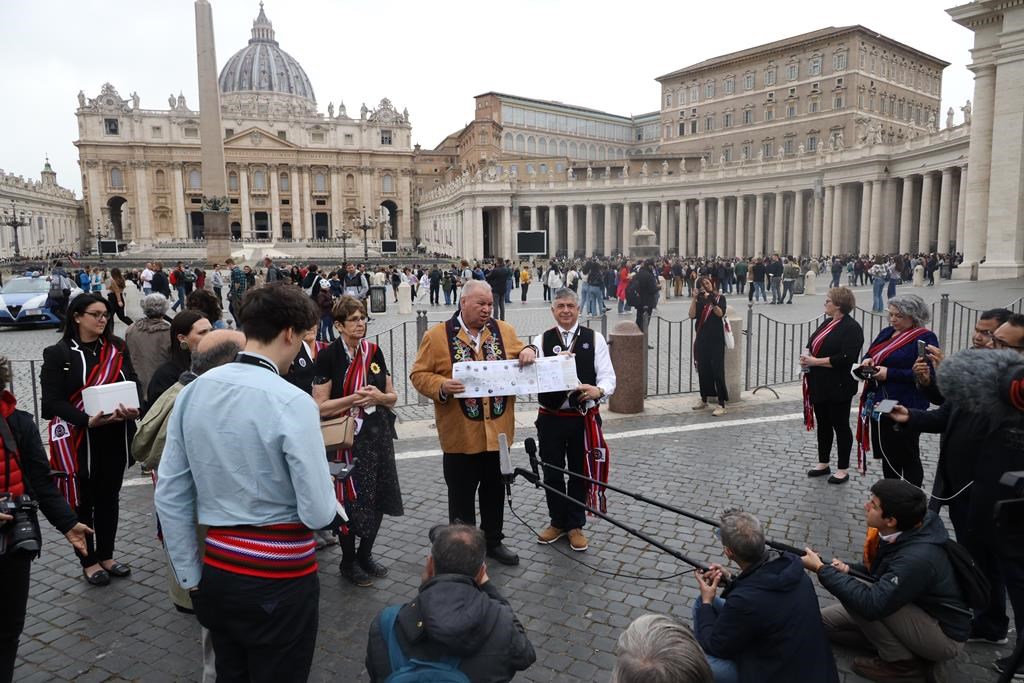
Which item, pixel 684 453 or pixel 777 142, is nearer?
pixel 684 453

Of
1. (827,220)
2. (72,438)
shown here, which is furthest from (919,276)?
(72,438)

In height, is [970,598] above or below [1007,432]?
below

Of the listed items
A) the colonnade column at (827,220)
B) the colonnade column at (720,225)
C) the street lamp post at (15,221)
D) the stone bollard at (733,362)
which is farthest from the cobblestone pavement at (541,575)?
the colonnade column at (720,225)

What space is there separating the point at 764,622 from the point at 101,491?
4258 millimetres

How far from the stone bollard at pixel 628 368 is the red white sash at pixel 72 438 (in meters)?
6.32

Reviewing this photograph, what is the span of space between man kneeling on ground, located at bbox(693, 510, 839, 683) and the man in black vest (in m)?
2.11

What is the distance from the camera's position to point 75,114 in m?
90.5

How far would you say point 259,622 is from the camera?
2.49 m

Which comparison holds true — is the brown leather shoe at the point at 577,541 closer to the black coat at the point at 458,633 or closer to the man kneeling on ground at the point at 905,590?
the man kneeling on ground at the point at 905,590

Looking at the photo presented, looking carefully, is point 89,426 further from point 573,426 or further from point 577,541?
point 577,541

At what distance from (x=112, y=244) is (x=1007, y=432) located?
71.1 meters

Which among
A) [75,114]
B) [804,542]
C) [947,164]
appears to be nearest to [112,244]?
[75,114]

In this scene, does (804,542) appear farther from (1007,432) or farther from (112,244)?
(112,244)

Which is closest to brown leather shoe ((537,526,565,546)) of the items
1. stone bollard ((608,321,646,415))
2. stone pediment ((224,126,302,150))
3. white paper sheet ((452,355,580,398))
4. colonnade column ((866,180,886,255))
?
white paper sheet ((452,355,580,398))
